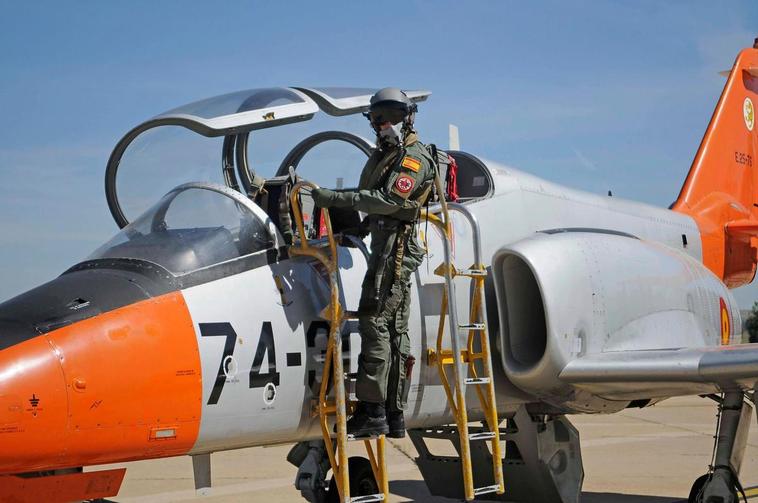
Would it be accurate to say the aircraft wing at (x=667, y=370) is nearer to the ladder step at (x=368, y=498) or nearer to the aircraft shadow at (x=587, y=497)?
the ladder step at (x=368, y=498)

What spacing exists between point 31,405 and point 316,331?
5.97 feet

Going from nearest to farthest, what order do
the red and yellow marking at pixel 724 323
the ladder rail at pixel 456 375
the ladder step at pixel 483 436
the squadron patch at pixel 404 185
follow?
1. the squadron patch at pixel 404 185
2. the ladder rail at pixel 456 375
3. the ladder step at pixel 483 436
4. the red and yellow marking at pixel 724 323

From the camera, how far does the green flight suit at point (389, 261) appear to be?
18.5 ft

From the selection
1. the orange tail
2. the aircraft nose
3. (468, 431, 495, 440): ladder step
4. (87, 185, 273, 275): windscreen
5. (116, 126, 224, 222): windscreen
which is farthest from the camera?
the orange tail

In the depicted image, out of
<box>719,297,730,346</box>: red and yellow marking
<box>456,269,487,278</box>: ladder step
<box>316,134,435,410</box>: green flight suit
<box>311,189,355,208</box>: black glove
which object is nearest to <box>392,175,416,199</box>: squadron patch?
<box>316,134,435,410</box>: green flight suit

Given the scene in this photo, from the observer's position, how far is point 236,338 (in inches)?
211

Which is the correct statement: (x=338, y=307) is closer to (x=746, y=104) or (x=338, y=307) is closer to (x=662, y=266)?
(x=662, y=266)

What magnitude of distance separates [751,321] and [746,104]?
34.2 meters

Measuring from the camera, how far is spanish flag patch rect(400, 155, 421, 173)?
5812 mm

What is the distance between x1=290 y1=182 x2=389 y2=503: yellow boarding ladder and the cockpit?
206 millimetres

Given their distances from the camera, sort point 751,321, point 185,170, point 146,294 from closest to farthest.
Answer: point 146,294 < point 185,170 < point 751,321

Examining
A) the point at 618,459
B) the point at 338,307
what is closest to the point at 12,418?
the point at 338,307

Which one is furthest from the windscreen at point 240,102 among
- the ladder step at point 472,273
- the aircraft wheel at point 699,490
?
the aircraft wheel at point 699,490

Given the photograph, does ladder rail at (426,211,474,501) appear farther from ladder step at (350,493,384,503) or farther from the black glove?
the black glove
